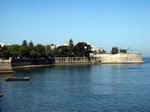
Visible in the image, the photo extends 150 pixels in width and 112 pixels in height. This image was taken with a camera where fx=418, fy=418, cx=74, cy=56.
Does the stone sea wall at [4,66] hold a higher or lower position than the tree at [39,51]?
lower

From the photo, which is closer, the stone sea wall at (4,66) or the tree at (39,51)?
the stone sea wall at (4,66)

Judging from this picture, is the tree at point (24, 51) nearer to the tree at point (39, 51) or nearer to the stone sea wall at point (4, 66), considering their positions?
the tree at point (39, 51)

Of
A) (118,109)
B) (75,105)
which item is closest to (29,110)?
(75,105)

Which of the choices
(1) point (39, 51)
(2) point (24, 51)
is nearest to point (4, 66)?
(2) point (24, 51)

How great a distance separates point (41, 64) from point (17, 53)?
21.7 m

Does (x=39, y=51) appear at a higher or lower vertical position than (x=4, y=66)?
higher

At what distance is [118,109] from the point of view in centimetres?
4806

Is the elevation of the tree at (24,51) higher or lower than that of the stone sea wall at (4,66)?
higher

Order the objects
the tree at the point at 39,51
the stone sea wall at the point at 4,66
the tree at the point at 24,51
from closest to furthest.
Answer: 1. the stone sea wall at the point at 4,66
2. the tree at the point at 24,51
3. the tree at the point at 39,51

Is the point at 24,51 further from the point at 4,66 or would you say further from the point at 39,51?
the point at 4,66

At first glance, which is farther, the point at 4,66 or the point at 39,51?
the point at 39,51

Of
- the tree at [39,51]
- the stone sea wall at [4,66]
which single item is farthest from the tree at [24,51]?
the stone sea wall at [4,66]

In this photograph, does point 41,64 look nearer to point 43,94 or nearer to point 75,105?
point 43,94

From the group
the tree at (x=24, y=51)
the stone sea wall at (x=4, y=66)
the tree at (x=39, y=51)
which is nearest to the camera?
the stone sea wall at (x=4, y=66)
